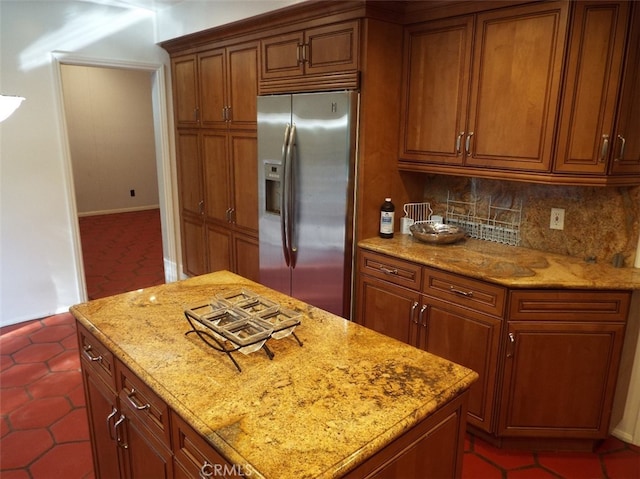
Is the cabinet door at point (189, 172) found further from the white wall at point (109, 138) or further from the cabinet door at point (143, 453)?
the white wall at point (109, 138)

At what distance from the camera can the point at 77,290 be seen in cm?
410

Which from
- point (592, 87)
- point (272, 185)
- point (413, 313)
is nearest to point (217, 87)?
point (272, 185)

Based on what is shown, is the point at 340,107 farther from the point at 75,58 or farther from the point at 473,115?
the point at 75,58

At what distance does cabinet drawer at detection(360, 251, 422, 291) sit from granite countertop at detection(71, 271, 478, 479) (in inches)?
37.7

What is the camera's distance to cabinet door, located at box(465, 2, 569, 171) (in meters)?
2.21

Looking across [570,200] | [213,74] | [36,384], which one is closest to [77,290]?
[36,384]

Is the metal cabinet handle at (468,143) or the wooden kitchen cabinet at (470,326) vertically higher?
the metal cabinet handle at (468,143)

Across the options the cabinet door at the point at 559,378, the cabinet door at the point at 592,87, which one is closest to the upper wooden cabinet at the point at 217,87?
the cabinet door at the point at 592,87

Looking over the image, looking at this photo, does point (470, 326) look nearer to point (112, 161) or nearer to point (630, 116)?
point (630, 116)

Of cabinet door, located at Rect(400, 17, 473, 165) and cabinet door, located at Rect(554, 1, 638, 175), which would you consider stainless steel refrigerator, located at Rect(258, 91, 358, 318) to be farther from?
cabinet door, located at Rect(554, 1, 638, 175)

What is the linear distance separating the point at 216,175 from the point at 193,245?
0.86 metres

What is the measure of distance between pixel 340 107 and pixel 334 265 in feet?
3.17

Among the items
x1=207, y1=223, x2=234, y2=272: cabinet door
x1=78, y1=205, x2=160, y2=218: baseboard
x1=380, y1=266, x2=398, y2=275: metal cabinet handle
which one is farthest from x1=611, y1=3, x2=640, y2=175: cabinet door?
x1=78, y1=205, x2=160, y2=218: baseboard

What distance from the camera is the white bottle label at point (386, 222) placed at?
2.88m
